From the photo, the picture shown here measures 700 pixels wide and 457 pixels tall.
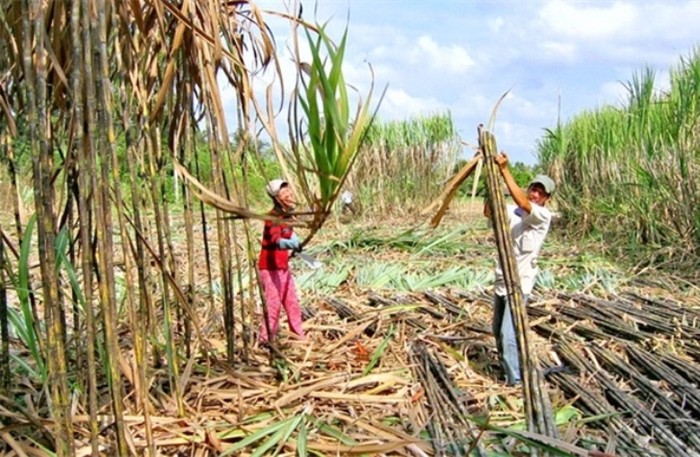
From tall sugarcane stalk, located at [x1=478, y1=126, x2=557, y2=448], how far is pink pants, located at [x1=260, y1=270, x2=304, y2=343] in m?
1.59

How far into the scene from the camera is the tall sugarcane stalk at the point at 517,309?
6.94 feet

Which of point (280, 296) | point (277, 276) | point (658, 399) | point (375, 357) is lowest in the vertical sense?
point (658, 399)

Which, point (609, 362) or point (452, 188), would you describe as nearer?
point (452, 188)

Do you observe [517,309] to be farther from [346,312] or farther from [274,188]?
[346,312]

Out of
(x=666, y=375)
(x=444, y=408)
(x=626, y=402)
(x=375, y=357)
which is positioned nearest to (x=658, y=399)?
(x=626, y=402)

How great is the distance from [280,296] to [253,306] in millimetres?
765

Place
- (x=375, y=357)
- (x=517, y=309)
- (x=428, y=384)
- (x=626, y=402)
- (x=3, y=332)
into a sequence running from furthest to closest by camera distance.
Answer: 1. (x=375, y=357)
2. (x=428, y=384)
3. (x=626, y=402)
4. (x=517, y=309)
5. (x=3, y=332)

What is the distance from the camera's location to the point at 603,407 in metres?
2.73

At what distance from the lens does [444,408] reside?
2633 millimetres

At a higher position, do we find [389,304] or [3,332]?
[3,332]

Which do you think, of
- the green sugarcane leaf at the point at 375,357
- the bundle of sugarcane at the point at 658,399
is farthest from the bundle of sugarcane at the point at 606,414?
the green sugarcane leaf at the point at 375,357

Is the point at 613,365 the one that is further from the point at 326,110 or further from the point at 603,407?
the point at 326,110

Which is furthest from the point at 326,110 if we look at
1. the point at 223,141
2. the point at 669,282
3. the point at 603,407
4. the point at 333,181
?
the point at 669,282

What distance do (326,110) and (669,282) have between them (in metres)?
4.65
